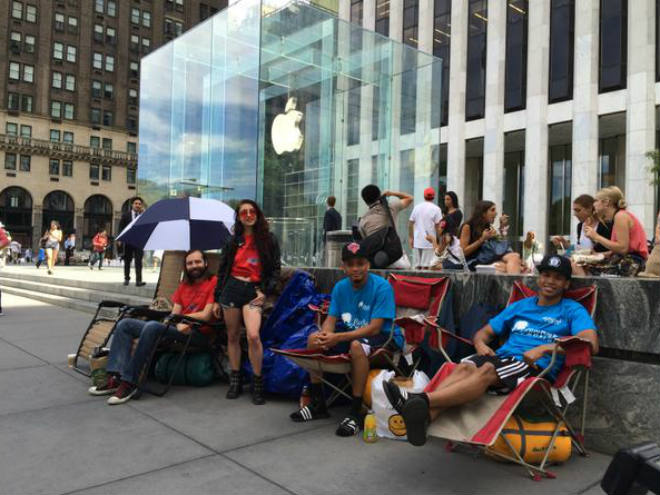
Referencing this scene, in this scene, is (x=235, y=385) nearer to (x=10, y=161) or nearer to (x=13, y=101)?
(x=10, y=161)

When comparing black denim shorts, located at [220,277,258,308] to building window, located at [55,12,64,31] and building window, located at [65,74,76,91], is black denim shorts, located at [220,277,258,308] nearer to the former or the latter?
building window, located at [65,74,76,91]

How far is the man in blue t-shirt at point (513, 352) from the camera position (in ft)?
10.3

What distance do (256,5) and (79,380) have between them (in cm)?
1115

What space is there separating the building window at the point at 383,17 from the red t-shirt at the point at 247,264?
28986 millimetres

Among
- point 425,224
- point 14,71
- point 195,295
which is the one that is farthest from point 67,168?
point 195,295

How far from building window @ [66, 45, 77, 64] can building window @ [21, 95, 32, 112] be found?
6215mm

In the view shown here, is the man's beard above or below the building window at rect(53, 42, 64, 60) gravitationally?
below

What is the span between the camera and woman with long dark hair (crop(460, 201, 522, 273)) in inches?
263

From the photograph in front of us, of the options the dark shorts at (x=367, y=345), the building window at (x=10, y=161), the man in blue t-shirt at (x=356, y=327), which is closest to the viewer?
the man in blue t-shirt at (x=356, y=327)

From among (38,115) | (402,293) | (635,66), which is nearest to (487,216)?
(402,293)

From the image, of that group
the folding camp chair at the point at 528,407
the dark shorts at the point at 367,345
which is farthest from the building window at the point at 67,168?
the folding camp chair at the point at 528,407

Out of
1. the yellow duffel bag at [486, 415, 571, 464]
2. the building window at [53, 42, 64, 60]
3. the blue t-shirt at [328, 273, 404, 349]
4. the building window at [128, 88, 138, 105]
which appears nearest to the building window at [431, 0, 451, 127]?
the blue t-shirt at [328, 273, 404, 349]

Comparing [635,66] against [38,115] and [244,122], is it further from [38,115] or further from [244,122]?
[38,115]

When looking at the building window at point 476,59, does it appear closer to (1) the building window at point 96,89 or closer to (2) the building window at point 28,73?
(1) the building window at point 96,89
